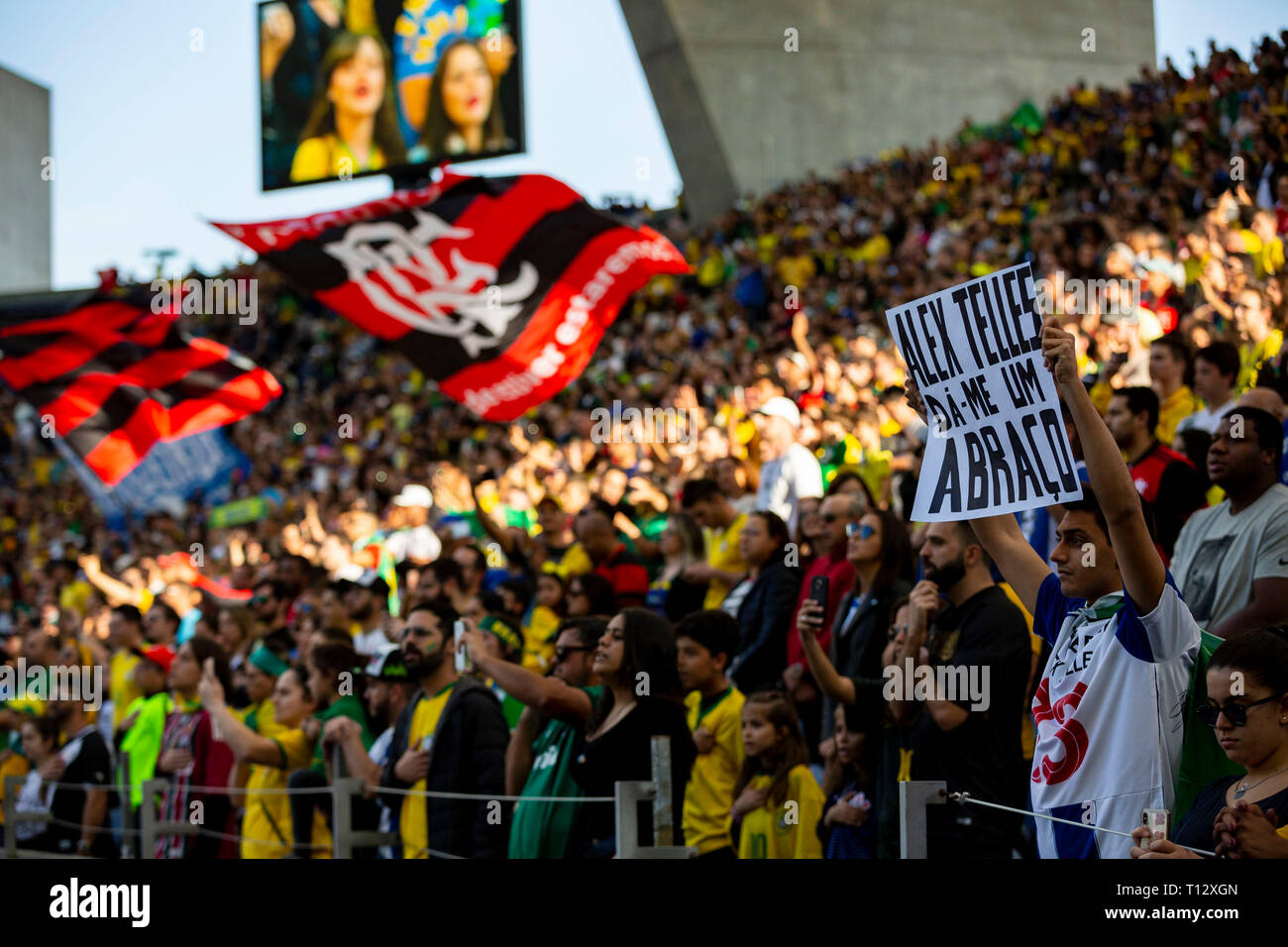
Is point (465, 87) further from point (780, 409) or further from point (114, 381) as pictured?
point (780, 409)

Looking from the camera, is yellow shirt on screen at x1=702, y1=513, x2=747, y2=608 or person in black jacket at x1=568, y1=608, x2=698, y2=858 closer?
person in black jacket at x1=568, y1=608, x2=698, y2=858

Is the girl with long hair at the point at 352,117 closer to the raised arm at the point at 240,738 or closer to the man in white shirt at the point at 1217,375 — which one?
the raised arm at the point at 240,738

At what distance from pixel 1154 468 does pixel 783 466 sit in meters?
3.59

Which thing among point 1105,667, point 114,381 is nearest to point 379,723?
point 1105,667

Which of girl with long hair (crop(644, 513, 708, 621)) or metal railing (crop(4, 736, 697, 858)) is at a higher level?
girl with long hair (crop(644, 513, 708, 621))

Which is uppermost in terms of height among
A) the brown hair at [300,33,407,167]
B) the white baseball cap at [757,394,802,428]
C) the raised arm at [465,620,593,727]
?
the brown hair at [300,33,407,167]

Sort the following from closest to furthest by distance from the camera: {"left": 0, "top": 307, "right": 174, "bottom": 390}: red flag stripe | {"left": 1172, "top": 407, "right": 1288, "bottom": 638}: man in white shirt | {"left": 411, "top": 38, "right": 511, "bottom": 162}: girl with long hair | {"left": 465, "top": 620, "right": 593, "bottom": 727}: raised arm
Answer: {"left": 1172, "top": 407, "right": 1288, "bottom": 638}: man in white shirt
{"left": 465, "top": 620, "right": 593, "bottom": 727}: raised arm
{"left": 0, "top": 307, "right": 174, "bottom": 390}: red flag stripe
{"left": 411, "top": 38, "right": 511, "bottom": 162}: girl with long hair

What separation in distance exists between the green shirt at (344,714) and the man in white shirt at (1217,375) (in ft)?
13.3

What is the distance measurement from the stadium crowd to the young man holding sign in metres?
0.01

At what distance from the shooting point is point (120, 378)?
12406mm

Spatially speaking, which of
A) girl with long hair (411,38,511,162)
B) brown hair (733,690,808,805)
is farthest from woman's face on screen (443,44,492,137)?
brown hair (733,690,808,805)

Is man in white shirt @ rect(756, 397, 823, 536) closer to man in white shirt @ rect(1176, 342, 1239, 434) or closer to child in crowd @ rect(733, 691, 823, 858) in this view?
man in white shirt @ rect(1176, 342, 1239, 434)

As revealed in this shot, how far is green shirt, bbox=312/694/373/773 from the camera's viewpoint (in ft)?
25.7

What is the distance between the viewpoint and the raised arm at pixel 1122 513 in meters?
3.91
